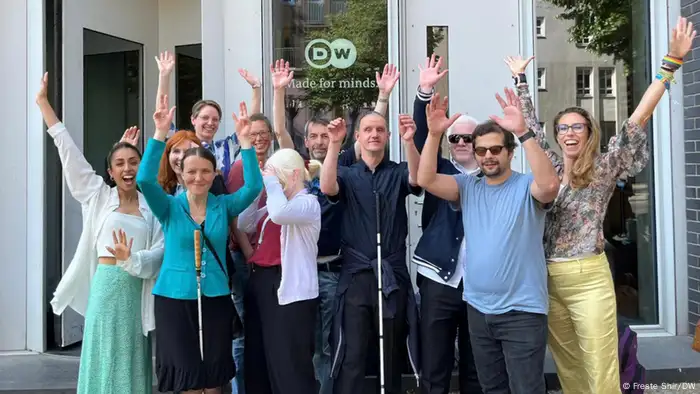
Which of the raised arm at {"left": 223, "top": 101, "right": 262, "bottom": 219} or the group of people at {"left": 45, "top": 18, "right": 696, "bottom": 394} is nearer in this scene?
the group of people at {"left": 45, "top": 18, "right": 696, "bottom": 394}

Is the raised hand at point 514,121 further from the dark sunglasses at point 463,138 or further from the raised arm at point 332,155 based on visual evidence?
the raised arm at point 332,155

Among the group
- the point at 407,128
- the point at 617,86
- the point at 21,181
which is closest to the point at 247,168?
the point at 407,128

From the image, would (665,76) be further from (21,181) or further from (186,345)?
(21,181)

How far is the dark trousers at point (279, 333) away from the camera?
3.41m

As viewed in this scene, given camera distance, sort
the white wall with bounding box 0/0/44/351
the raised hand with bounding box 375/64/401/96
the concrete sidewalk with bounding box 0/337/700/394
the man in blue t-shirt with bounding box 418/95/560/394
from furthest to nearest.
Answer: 1. the white wall with bounding box 0/0/44/351
2. the concrete sidewalk with bounding box 0/337/700/394
3. the raised hand with bounding box 375/64/401/96
4. the man in blue t-shirt with bounding box 418/95/560/394

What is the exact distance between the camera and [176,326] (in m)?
3.29

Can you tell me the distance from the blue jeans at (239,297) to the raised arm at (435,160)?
1291 millimetres

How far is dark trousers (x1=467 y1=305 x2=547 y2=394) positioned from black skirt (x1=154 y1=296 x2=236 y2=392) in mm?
1408

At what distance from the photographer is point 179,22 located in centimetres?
650

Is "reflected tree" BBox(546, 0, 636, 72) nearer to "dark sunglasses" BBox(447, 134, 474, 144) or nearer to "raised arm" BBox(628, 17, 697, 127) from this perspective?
"raised arm" BBox(628, 17, 697, 127)

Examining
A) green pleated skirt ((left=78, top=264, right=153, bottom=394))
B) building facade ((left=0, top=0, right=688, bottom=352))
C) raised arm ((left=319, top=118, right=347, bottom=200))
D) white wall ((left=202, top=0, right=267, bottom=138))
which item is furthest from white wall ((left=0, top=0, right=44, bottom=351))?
raised arm ((left=319, top=118, right=347, bottom=200))

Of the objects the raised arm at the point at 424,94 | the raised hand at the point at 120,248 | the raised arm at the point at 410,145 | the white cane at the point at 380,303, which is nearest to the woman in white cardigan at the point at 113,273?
the raised hand at the point at 120,248

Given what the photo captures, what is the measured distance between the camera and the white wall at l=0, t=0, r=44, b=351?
5.17 m

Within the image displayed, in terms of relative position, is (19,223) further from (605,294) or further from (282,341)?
(605,294)
